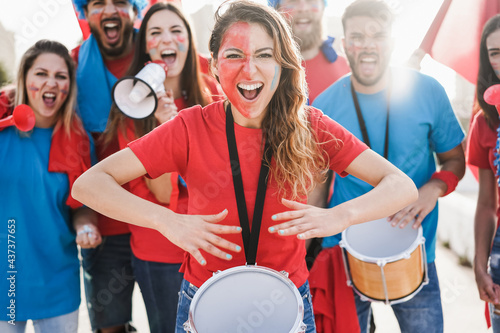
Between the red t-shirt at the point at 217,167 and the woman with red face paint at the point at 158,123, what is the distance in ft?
2.84

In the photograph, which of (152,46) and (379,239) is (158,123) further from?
(379,239)

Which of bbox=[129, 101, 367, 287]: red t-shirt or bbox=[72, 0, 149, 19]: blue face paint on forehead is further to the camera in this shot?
bbox=[72, 0, 149, 19]: blue face paint on forehead

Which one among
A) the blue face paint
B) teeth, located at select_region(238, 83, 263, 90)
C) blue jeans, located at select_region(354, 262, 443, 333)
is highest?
the blue face paint

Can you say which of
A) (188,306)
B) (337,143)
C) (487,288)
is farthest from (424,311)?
(188,306)

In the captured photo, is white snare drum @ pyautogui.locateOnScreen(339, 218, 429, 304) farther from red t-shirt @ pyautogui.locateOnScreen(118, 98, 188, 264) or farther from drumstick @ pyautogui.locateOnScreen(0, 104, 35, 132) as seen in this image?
drumstick @ pyautogui.locateOnScreen(0, 104, 35, 132)

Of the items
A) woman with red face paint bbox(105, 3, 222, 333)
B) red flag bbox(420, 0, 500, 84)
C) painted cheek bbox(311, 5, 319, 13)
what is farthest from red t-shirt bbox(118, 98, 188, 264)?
red flag bbox(420, 0, 500, 84)

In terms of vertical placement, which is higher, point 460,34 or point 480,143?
point 460,34

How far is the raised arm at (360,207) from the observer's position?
1783 millimetres

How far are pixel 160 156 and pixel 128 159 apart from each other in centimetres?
13

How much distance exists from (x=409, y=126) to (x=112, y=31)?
2143 millimetres

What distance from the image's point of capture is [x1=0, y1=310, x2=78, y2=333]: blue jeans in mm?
2760

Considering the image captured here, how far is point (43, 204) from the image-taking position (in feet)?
9.45

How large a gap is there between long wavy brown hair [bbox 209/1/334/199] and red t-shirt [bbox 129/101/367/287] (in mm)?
67

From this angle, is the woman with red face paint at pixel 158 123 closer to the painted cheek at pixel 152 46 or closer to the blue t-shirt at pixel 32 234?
the painted cheek at pixel 152 46
